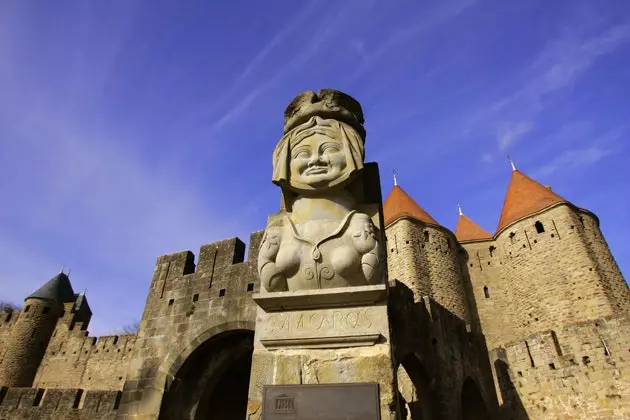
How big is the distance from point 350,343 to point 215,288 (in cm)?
635

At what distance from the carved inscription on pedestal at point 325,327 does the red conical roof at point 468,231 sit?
83.0 ft

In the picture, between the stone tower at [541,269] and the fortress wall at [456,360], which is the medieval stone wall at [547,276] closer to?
the stone tower at [541,269]

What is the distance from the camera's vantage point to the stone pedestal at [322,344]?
2000 mm

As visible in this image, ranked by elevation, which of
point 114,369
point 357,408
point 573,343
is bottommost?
point 357,408

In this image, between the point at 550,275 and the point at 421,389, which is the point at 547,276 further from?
the point at 421,389

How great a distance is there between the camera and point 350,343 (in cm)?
210

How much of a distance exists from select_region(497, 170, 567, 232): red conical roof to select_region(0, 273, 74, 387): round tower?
27.5 metres

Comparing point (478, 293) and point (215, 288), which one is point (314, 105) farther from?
point (478, 293)

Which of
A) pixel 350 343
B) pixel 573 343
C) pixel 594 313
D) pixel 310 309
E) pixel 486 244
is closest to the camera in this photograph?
pixel 350 343

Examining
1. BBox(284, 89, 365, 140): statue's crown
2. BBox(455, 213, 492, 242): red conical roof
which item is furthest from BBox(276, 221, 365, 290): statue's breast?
BBox(455, 213, 492, 242): red conical roof

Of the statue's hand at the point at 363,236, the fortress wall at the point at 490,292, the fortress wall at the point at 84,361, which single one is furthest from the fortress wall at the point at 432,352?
the fortress wall at the point at 84,361

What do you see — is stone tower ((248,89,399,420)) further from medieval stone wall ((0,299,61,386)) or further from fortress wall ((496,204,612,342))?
medieval stone wall ((0,299,61,386))

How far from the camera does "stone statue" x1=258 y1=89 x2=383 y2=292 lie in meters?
2.26

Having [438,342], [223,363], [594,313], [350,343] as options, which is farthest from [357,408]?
Result: [594,313]
